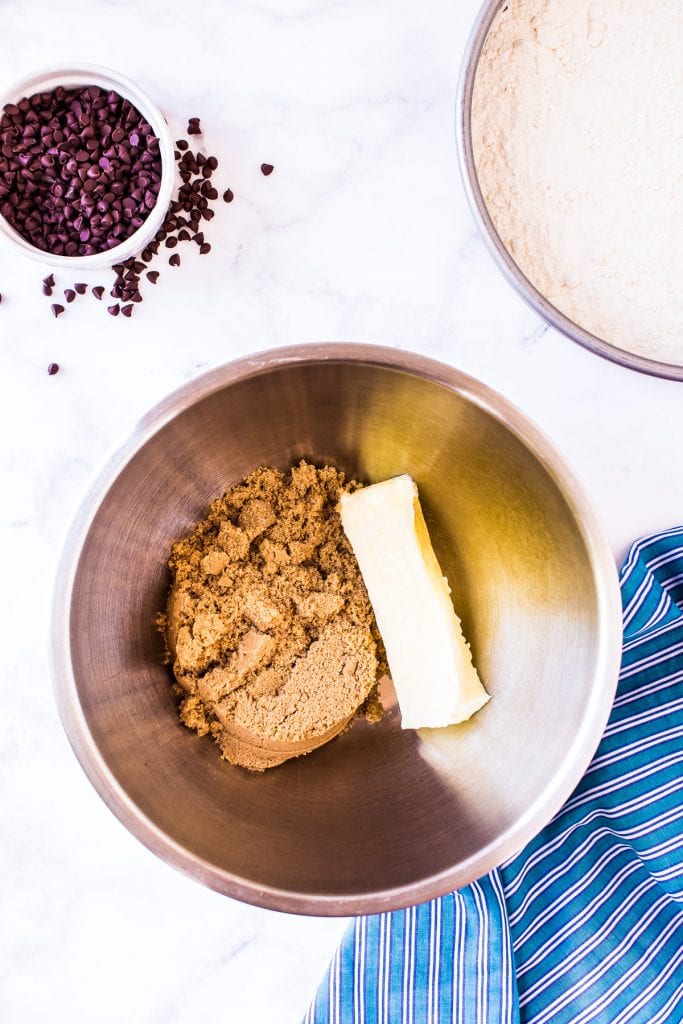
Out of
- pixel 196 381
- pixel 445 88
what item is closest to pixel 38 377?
pixel 196 381

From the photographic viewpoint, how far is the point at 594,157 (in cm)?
117

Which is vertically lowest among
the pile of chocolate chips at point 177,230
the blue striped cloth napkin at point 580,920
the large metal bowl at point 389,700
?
the blue striped cloth napkin at point 580,920

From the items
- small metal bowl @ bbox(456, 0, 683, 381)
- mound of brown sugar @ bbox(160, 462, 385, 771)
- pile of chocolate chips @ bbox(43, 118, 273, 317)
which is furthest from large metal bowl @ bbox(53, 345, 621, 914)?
pile of chocolate chips @ bbox(43, 118, 273, 317)

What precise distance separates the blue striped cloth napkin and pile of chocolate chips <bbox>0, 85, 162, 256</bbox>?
37.1 inches

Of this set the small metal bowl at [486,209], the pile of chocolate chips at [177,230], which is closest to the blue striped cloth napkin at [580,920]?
the small metal bowl at [486,209]

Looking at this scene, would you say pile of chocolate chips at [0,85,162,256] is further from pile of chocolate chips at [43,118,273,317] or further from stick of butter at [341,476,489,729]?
stick of butter at [341,476,489,729]

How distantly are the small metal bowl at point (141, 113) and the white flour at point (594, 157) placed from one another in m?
0.44

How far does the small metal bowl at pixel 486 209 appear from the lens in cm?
103

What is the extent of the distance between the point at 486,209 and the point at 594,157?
9.5 inches

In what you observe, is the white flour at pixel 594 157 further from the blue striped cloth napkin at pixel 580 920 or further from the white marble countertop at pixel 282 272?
the blue striped cloth napkin at pixel 580 920

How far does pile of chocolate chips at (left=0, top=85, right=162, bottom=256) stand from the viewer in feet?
3.86

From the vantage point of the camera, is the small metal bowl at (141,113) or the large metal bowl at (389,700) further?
the small metal bowl at (141,113)

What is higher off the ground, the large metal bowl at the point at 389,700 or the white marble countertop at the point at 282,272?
the white marble countertop at the point at 282,272

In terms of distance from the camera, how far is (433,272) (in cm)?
126
